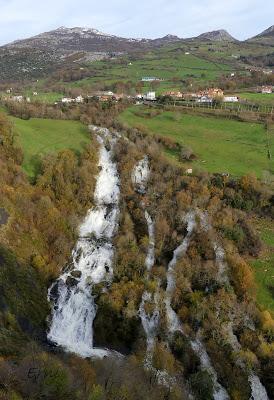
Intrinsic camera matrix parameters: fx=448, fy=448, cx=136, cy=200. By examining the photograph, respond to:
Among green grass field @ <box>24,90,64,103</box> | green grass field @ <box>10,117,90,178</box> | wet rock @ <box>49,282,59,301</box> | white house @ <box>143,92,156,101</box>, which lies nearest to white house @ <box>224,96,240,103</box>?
white house @ <box>143,92,156,101</box>

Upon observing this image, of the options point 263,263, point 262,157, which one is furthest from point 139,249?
point 262,157

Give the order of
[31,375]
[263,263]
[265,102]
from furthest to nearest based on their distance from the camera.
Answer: [265,102] < [263,263] < [31,375]

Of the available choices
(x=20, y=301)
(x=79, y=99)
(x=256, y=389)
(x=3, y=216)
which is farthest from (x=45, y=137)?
(x=256, y=389)

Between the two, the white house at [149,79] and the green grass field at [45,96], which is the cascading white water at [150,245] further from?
the white house at [149,79]

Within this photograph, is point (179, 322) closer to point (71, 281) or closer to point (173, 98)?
point (71, 281)

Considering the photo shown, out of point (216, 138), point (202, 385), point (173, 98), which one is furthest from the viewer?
point (173, 98)

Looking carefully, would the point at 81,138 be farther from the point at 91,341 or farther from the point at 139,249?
the point at 91,341
